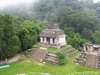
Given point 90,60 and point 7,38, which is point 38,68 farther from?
point 90,60

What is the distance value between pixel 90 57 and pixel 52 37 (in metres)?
7.05

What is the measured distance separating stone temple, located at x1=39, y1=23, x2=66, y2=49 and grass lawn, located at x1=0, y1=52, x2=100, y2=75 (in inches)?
172

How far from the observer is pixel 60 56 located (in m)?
22.7

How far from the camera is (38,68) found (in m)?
21.0

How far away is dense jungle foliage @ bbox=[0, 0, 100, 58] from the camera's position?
2356 centimetres

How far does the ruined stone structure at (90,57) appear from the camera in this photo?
21297 mm

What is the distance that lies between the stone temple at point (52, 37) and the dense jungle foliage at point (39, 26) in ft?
8.85

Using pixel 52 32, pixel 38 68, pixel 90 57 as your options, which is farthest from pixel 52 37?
pixel 90 57

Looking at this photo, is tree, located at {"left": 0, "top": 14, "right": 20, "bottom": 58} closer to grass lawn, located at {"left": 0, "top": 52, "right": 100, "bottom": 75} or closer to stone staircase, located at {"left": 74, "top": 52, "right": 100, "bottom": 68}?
grass lawn, located at {"left": 0, "top": 52, "right": 100, "bottom": 75}

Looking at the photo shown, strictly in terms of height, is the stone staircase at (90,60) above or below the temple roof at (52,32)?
below

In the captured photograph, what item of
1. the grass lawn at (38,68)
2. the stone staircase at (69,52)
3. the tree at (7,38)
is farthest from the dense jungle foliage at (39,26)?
the stone staircase at (69,52)

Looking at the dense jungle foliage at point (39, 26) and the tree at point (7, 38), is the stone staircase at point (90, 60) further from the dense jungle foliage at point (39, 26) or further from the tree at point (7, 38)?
the dense jungle foliage at point (39, 26)

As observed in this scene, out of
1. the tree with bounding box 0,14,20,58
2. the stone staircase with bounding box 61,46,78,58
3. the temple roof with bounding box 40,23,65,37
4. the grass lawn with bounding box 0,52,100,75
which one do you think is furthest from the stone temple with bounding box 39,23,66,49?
the tree with bounding box 0,14,20,58

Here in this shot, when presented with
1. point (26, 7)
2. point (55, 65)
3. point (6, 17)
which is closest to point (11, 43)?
point (6, 17)
